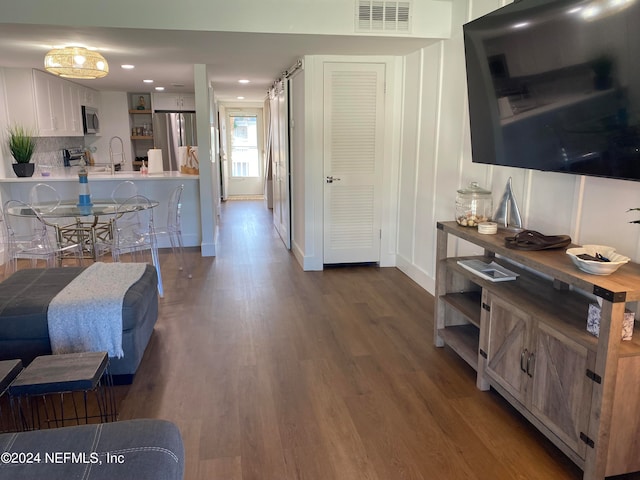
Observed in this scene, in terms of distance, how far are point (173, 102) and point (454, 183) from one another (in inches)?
251

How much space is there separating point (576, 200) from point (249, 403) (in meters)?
2.06

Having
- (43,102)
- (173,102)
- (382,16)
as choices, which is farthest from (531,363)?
(173,102)

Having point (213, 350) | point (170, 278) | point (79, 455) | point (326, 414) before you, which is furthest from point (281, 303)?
point (79, 455)

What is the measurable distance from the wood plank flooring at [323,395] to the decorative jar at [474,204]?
926 millimetres

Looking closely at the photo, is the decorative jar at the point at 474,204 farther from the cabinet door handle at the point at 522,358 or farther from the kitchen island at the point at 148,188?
the kitchen island at the point at 148,188

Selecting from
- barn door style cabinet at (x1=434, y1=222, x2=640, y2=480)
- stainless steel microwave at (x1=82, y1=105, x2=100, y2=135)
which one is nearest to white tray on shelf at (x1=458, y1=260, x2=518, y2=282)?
barn door style cabinet at (x1=434, y1=222, x2=640, y2=480)

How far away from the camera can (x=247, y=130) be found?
11398 mm

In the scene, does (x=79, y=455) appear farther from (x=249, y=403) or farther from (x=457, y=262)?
(x=457, y=262)

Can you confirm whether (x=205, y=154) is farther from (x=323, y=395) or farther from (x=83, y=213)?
(x=323, y=395)

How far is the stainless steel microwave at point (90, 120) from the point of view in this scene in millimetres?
7461

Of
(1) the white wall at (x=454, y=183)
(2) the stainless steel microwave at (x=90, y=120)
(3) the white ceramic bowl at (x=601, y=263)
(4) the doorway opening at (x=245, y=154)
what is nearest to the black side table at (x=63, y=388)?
(3) the white ceramic bowl at (x=601, y=263)

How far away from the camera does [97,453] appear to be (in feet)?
4.84

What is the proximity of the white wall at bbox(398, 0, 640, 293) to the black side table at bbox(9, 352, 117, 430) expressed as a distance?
249cm

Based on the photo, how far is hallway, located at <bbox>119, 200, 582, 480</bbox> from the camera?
2131mm
